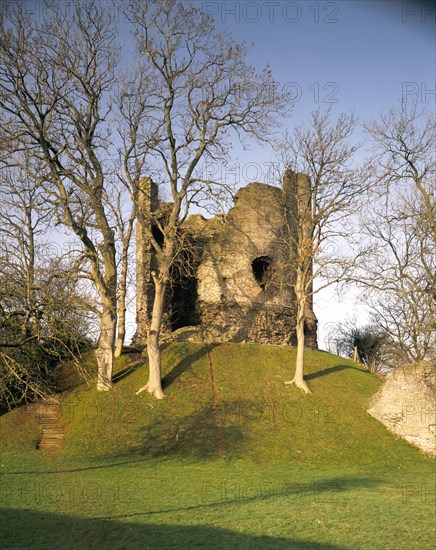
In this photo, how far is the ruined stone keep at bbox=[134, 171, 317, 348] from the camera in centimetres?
2658

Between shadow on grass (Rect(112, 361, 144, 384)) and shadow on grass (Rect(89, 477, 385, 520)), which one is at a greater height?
shadow on grass (Rect(112, 361, 144, 384))

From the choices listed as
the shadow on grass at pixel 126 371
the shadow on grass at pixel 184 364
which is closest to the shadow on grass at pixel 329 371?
the shadow on grass at pixel 184 364

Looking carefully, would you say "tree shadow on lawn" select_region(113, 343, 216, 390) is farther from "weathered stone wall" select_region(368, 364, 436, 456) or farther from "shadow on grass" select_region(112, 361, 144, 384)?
"weathered stone wall" select_region(368, 364, 436, 456)

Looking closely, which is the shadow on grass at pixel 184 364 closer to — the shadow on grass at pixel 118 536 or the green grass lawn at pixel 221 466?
the green grass lawn at pixel 221 466

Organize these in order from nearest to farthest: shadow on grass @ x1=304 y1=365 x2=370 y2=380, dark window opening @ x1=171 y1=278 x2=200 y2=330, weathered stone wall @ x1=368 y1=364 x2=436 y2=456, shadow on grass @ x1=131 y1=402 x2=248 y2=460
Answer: shadow on grass @ x1=131 y1=402 x2=248 y2=460 → weathered stone wall @ x1=368 y1=364 x2=436 y2=456 → shadow on grass @ x1=304 y1=365 x2=370 y2=380 → dark window opening @ x1=171 y1=278 x2=200 y2=330

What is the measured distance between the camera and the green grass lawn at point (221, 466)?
1055 cm

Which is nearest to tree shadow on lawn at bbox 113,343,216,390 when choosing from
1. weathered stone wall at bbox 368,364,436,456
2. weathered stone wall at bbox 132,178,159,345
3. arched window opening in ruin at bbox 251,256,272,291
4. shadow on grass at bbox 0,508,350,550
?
weathered stone wall at bbox 132,178,159,345

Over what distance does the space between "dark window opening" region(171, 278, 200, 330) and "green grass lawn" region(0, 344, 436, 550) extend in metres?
4.66

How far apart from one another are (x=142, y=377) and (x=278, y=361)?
563cm

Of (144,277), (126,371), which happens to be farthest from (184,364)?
(144,277)

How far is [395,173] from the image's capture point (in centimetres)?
2255

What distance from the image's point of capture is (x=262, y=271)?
2994 centimetres

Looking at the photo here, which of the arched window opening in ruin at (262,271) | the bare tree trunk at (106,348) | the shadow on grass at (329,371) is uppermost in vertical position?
the arched window opening in ruin at (262,271)

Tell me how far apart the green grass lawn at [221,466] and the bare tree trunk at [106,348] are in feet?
1.66
